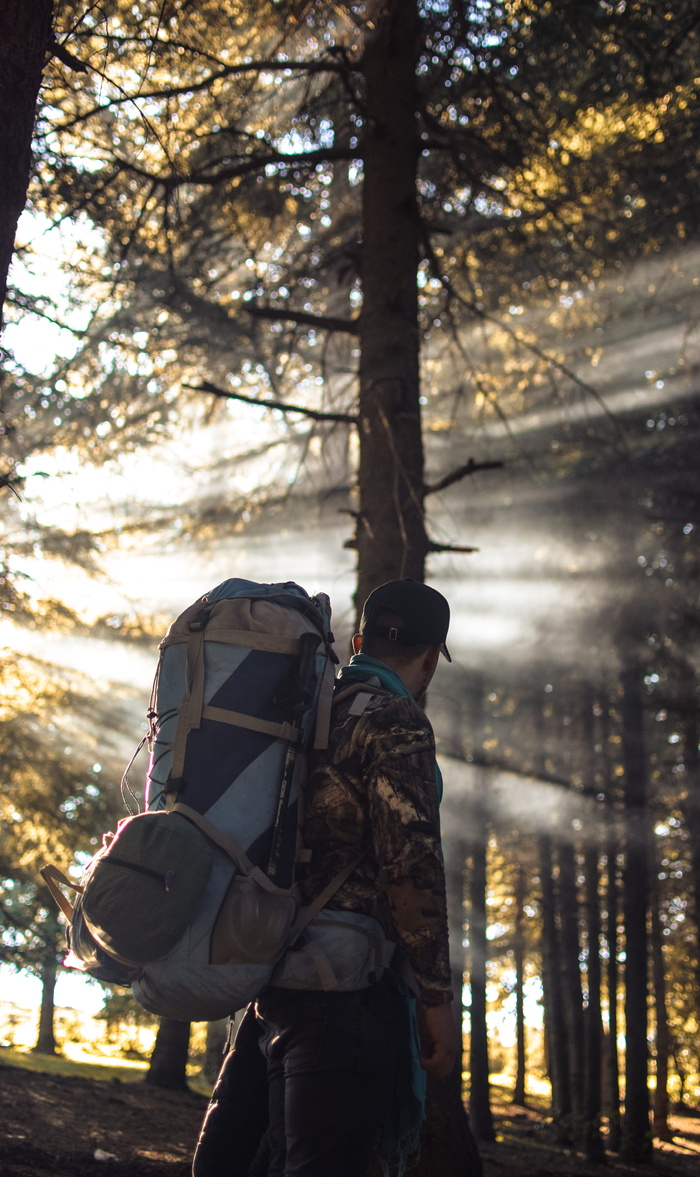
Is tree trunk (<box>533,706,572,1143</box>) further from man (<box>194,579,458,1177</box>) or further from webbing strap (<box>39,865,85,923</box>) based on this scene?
webbing strap (<box>39,865,85,923</box>)

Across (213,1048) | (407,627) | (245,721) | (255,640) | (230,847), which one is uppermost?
(407,627)

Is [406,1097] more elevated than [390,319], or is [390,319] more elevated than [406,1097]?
[390,319]

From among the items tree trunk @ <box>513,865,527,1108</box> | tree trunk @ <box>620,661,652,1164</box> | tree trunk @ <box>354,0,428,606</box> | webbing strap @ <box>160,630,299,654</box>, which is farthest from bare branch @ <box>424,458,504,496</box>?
tree trunk @ <box>513,865,527,1108</box>

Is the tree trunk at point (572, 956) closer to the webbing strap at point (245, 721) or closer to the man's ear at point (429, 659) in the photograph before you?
the man's ear at point (429, 659)

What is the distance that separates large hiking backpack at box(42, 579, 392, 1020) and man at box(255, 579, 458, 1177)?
0.21 ft

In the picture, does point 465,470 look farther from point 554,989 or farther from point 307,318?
point 554,989

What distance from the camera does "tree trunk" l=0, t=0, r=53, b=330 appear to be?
8.73 feet

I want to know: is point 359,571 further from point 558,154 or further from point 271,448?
point 271,448

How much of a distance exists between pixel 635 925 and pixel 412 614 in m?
12.3

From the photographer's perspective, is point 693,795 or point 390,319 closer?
point 390,319

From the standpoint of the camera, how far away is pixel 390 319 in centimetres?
564

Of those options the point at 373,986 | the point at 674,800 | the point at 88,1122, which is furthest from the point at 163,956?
the point at 674,800

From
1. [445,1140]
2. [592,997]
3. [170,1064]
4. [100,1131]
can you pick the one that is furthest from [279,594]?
[592,997]

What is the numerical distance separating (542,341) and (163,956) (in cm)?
1062
